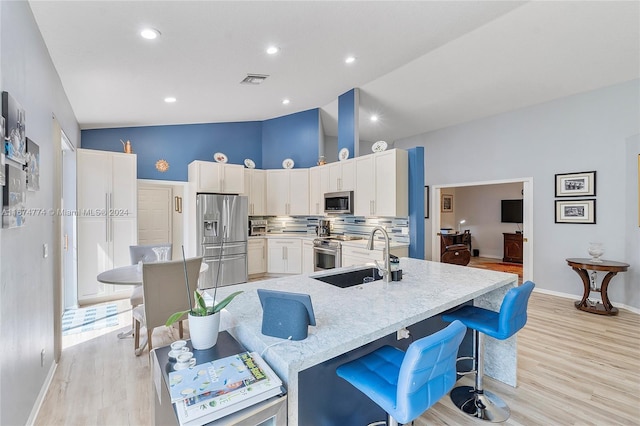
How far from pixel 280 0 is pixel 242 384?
2.74 meters

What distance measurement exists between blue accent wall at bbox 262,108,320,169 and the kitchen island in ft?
14.0

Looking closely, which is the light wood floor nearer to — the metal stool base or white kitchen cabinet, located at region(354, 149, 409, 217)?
the metal stool base

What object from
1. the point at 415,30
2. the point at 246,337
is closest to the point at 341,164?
the point at 415,30

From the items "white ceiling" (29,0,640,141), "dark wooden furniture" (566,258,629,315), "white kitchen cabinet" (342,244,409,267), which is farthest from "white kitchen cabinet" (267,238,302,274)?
"dark wooden furniture" (566,258,629,315)

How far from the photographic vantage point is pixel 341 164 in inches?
208

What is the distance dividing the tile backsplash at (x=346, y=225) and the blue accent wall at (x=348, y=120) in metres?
1.25

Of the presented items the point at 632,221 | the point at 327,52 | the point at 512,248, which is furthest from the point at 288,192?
the point at 512,248

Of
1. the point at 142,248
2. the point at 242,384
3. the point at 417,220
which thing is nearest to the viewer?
the point at 242,384

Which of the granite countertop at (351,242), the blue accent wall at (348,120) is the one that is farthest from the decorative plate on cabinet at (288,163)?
the granite countertop at (351,242)

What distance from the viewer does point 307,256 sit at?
5797mm

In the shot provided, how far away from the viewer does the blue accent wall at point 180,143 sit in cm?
507

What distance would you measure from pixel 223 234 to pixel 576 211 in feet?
18.8

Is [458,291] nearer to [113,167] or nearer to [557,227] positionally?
[557,227]

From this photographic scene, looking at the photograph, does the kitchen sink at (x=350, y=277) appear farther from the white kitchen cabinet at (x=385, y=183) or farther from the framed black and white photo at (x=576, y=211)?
the framed black and white photo at (x=576, y=211)
